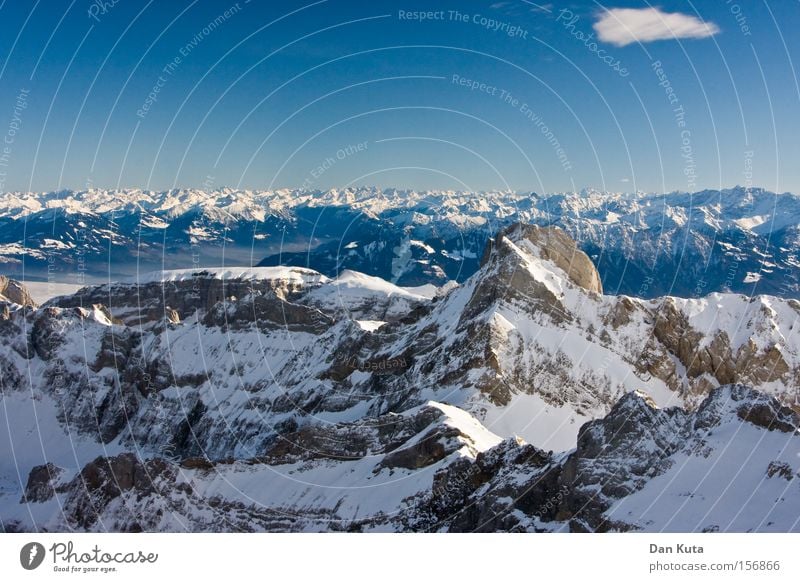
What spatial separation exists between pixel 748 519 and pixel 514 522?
26.5 metres

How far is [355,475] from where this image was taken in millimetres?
123000

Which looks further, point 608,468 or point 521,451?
point 521,451

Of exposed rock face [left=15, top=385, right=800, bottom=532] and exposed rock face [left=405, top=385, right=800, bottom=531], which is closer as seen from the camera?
exposed rock face [left=15, top=385, right=800, bottom=532]

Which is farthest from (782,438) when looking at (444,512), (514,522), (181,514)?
(181,514)
